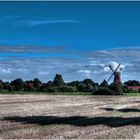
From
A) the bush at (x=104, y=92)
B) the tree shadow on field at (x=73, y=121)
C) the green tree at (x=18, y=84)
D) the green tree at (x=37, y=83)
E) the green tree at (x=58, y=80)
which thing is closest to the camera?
the tree shadow on field at (x=73, y=121)

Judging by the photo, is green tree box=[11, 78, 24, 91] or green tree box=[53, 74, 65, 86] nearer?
green tree box=[11, 78, 24, 91]

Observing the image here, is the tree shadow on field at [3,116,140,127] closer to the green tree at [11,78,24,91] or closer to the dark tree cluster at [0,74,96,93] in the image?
the dark tree cluster at [0,74,96,93]

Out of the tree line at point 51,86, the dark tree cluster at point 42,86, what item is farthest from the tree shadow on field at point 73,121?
the dark tree cluster at point 42,86

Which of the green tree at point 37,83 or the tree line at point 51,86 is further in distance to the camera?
the green tree at point 37,83

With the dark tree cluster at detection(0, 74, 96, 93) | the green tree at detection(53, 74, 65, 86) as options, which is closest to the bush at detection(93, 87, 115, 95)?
the dark tree cluster at detection(0, 74, 96, 93)

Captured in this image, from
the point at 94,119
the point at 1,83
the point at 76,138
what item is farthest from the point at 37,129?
the point at 1,83

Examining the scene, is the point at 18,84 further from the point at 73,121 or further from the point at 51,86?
the point at 73,121

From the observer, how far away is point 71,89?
8306 centimetres

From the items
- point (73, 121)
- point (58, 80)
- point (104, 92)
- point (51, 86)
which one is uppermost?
point (58, 80)

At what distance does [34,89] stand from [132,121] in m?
62.9

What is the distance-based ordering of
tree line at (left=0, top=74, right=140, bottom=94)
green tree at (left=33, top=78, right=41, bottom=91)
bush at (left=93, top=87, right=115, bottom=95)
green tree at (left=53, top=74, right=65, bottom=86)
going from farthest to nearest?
green tree at (left=53, top=74, right=65, bottom=86) → green tree at (left=33, top=78, right=41, bottom=91) → tree line at (left=0, top=74, right=140, bottom=94) → bush at (left=93, top=87, right=115, bottom=95)

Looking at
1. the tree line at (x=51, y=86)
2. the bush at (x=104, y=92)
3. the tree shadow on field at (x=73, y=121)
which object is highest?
the tree line at (x=51, y=86)

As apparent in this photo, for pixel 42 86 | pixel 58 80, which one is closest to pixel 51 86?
pixel 42 86

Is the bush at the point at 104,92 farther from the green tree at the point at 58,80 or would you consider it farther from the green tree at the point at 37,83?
the green tree at the point at 58,80
